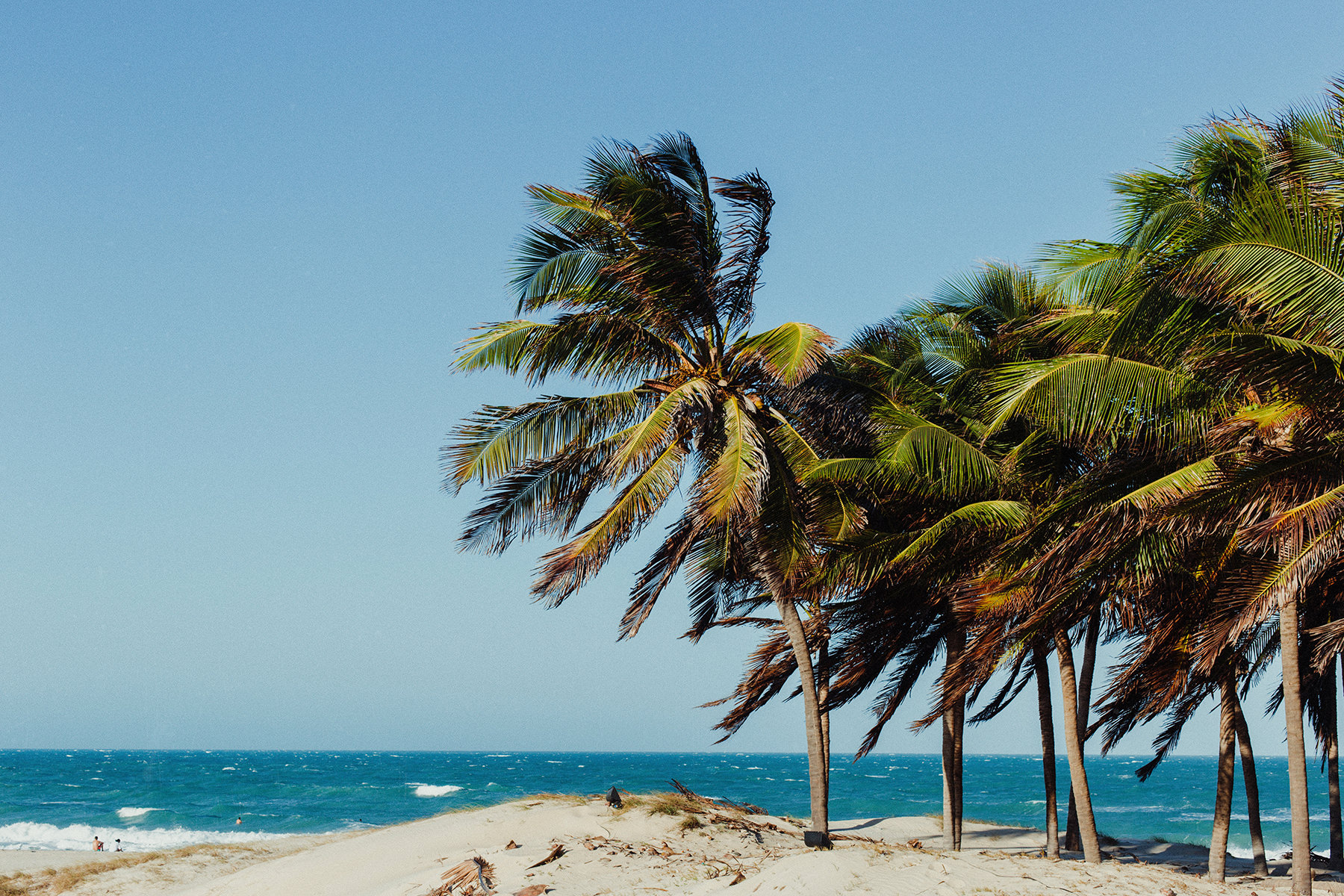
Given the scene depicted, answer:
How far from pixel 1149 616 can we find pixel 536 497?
8.02 meters

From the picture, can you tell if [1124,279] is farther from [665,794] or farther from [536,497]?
[665,794]

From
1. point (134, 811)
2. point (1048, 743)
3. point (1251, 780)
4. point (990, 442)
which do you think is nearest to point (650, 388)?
point (990, 442)

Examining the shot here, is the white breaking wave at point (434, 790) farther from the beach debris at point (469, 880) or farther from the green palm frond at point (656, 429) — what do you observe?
the green palm frond at point (656, 429)

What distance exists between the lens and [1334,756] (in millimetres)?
16891

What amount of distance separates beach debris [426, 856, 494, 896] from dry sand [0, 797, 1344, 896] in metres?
0.14

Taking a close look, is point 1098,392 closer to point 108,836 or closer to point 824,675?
point 824,675

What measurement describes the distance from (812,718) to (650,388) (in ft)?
14.5

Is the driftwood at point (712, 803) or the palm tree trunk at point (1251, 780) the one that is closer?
the palm tree trunk at point (1251, 780)

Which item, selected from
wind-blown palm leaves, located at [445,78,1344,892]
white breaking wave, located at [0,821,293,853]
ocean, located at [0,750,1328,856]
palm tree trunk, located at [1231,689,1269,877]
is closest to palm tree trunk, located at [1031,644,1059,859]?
wind-blown palm leaves, located at [445,78,1344,892]

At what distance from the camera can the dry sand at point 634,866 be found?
8883 millimetres

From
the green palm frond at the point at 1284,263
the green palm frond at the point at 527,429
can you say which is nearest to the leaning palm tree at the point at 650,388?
the green palm frond at the point at 527,429

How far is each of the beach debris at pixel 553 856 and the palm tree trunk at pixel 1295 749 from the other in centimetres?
733

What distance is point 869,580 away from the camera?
12461mm

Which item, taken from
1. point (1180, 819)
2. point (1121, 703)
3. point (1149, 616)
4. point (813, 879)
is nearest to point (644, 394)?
point (813, 879)
